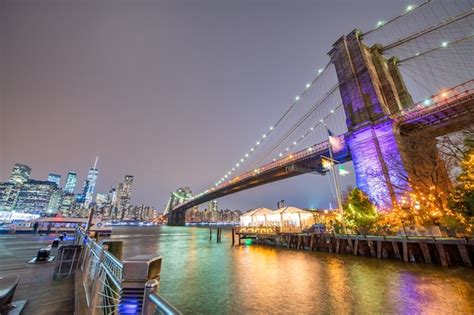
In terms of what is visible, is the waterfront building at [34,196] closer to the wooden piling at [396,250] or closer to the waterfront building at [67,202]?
the waterfront building at [67,202]

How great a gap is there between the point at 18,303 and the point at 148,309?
5390 mm

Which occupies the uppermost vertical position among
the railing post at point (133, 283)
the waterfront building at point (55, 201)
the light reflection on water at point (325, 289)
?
the waterfront building at point (55, 201)

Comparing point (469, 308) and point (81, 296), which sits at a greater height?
point (81, 296)

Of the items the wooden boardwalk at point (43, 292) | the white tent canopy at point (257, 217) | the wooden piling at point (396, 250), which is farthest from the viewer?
the white tent canopy at point (257, 217)

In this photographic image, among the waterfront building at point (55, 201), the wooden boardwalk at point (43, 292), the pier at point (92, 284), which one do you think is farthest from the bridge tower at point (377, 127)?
the waterfront building at point (55, 201)

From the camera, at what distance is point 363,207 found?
18359mm

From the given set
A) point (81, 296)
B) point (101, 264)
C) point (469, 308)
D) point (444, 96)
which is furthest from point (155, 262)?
point (444, 96)

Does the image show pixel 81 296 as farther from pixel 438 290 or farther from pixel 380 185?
pixel 380 185

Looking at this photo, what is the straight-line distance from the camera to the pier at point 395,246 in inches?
464

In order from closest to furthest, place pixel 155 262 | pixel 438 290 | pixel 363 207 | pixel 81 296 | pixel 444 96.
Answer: pixel 155 262 < pixel 81 296 < pixel 438 290 < pixel 444 96 < pixel 363 207

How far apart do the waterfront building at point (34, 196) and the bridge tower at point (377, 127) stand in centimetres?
15200

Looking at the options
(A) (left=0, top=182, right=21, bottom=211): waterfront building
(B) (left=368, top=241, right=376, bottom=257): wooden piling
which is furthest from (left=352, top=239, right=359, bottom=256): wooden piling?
(A) (left=0, top=182, right=21, bottom=211): waterfront building

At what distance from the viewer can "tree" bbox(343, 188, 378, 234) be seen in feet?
57.6

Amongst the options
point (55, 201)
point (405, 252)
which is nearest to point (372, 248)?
point (405, 252)
